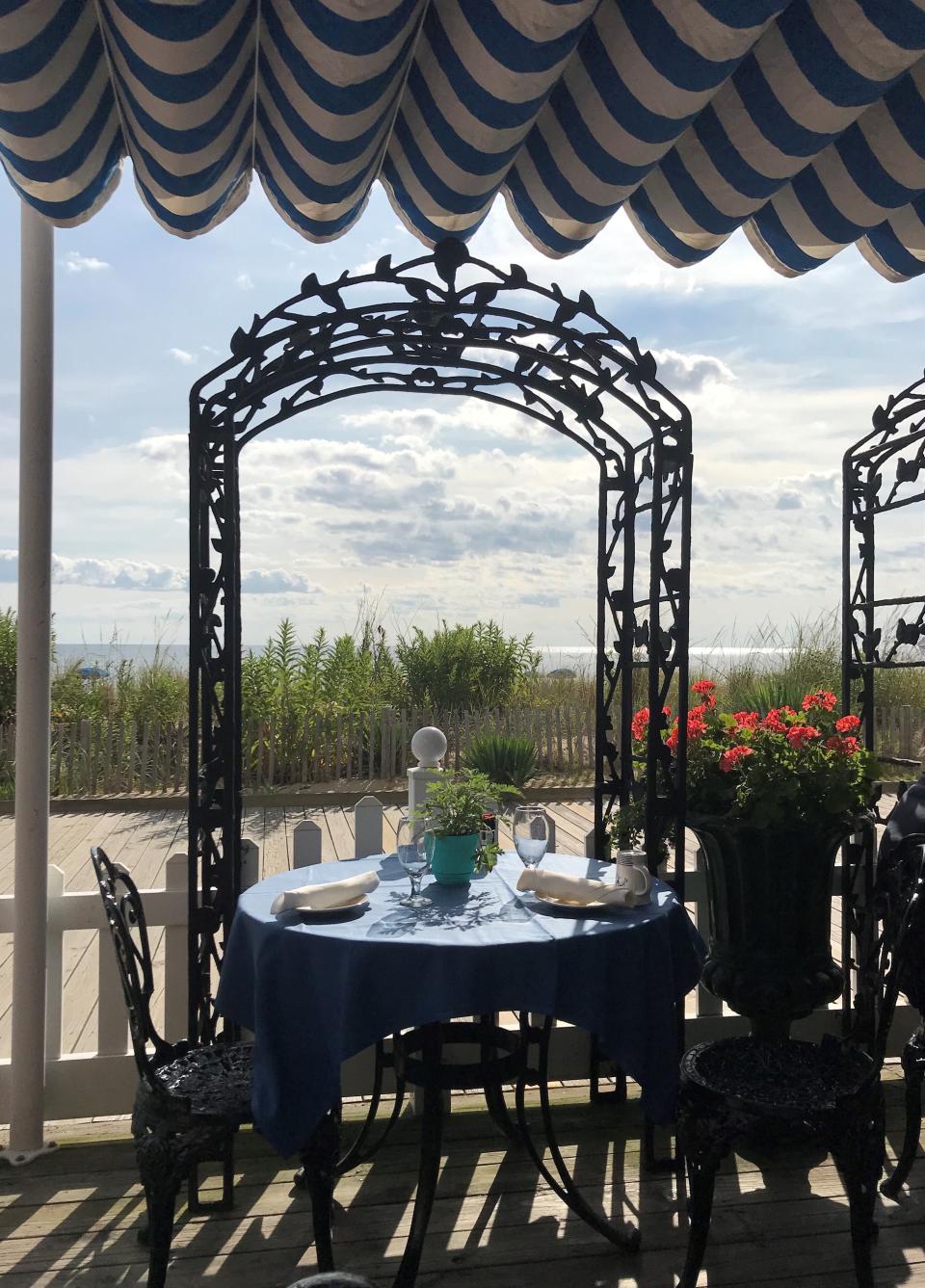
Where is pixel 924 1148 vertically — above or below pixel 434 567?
below

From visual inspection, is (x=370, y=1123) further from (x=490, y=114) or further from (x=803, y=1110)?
(x=490, y=114)

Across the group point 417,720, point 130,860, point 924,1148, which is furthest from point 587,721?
point 924,1148

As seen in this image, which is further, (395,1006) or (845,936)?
(845,936)

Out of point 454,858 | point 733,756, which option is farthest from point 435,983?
point 733,756

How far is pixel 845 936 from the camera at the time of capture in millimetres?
3502

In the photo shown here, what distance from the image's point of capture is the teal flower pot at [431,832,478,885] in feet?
8.87

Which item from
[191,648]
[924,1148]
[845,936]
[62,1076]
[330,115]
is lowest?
[924,1148]

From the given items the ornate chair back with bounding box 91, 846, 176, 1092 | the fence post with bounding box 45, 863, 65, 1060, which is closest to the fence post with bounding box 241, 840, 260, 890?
the fence post with bounding box 45, 863, 65, 1060

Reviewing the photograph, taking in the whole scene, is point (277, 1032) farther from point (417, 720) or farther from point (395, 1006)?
point (417, 720)

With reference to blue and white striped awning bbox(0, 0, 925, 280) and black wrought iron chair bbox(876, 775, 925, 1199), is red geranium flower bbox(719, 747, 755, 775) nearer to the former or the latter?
black wrought iron chair bbox(876, 775, 925, 1199)

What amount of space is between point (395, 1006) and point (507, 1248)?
2.67ft

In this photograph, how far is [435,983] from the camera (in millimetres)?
2121

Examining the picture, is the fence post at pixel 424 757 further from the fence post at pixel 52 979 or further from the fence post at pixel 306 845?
the fence post at pixel 52 979

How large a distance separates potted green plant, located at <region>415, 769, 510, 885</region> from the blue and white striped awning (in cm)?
173
